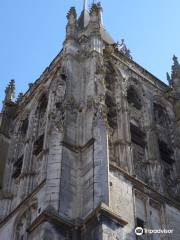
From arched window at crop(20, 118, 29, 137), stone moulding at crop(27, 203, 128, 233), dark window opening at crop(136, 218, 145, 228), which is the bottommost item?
stone moulding at crop(27, 203, 128, 233)

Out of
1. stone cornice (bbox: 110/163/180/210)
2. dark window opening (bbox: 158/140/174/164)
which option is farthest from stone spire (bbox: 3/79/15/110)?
stone cornice (bbox: 110/163/180/210)

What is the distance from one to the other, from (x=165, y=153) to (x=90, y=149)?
20.0ft

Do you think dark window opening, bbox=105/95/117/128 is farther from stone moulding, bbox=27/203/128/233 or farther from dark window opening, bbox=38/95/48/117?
stone moulding, bbox=27/203/128/233

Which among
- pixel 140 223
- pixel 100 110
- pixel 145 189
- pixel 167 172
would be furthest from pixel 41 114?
pixel 140 223

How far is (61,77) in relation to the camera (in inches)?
822

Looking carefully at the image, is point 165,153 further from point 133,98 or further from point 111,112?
point 133,98

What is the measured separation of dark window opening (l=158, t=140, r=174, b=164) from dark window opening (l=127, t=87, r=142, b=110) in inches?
78.9

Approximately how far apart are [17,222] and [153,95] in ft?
31.2

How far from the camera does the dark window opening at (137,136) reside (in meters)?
21.6

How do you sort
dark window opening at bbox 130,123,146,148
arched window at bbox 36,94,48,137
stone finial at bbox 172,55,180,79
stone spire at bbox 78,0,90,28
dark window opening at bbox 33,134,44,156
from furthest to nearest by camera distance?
stone finial at bbox 172,55,180,79
stone spire at bbox 78,0,90,28
arched window at bbox 36,94,48,137
dark window opening at bbox 33,134,44,156
dark window opening at bbox 130,123,146,148

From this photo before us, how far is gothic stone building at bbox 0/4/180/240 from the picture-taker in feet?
50.6

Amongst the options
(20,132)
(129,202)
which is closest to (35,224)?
(129,202)

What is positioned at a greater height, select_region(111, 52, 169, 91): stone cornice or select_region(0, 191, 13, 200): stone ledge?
select_region(111, 52, 169, 91): stone cornice

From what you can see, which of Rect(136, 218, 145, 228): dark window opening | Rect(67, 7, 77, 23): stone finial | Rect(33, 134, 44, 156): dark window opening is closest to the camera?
Rect(136, 218, 145, 228): dark window opening
